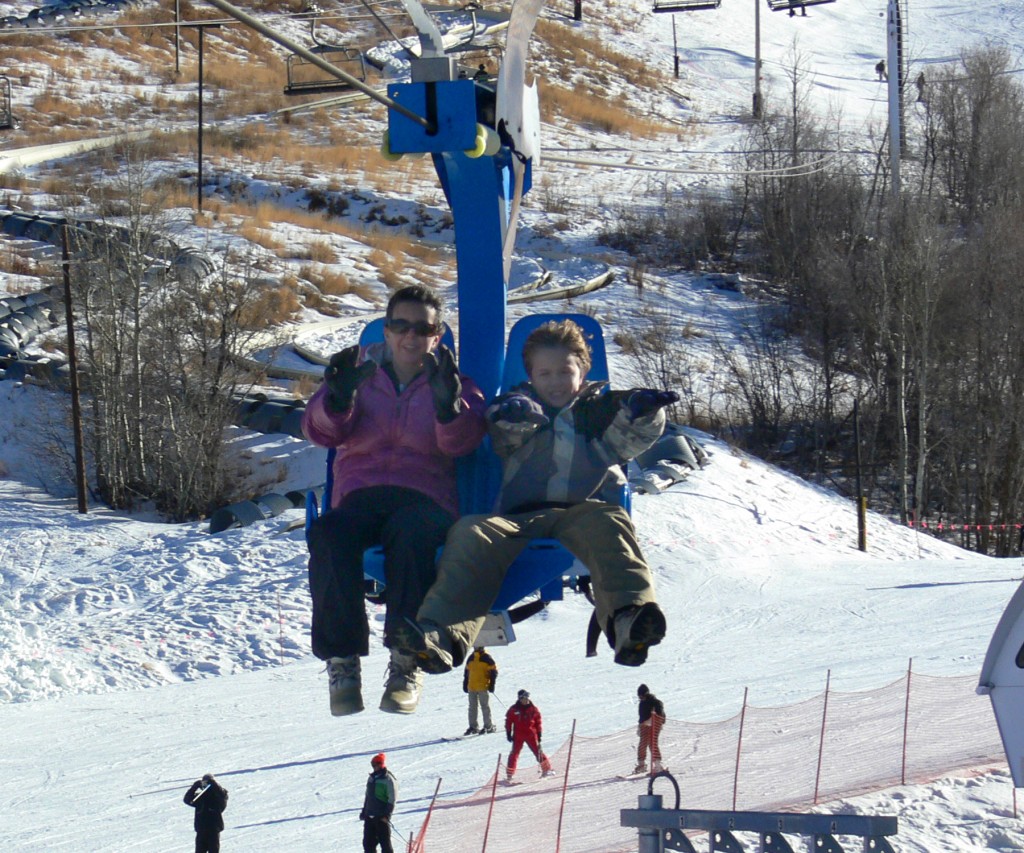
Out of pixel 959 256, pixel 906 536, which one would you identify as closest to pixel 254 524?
pixel 906 536

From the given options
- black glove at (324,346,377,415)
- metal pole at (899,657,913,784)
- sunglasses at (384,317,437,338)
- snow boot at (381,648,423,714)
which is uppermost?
sunglasses at (384,317,437,338)

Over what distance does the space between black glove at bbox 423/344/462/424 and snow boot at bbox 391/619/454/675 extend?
→ 761 millimetres

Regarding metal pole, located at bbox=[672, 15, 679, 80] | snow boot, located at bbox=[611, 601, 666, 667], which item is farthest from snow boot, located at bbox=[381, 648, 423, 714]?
metal pole, located at bbox=[672, 15, 679, 80]

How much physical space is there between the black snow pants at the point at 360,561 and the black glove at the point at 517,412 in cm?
45

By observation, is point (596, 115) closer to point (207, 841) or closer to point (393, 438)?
point (207, 841)

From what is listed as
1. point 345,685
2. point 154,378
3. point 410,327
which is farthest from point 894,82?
point 345,685

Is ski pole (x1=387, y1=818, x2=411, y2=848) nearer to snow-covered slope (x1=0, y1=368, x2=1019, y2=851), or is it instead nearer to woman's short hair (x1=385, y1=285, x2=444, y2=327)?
snow-covered slope (x1=0, y1=368, x2=1019, y2=851)

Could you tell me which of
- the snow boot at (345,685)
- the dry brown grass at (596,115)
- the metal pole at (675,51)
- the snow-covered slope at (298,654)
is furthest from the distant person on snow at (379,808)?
the metal pole at (675,51)

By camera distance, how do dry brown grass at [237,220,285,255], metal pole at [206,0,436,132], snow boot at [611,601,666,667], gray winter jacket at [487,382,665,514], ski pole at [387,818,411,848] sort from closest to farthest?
1. metal pole at [206,0,436,132]
2. snow boot at [611,601,666,667]
3. gray winter jacket at [487,382,665,514]
4. ski pole at [387,818,411,848]
5. dry brown grass at [237,220,285,255]

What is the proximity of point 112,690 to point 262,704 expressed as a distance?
2526 mm

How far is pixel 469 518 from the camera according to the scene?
14.9 ft

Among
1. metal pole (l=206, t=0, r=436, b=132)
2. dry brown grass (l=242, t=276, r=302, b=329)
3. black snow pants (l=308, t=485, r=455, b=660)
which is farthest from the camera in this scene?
dry brown grass (l=242, t=276, r=302, b=329)

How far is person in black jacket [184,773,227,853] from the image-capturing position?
10445 millimetres

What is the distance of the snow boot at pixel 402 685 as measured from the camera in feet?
14.1
